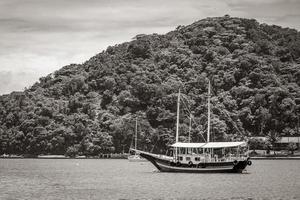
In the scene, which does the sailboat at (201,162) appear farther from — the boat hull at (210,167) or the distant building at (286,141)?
the distant building at (286,141)

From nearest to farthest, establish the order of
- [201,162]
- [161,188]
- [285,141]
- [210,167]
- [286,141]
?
[161,188] < [210,167] < [201,162] < [286,141] < [285,141]

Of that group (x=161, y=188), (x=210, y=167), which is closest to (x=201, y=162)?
(x=210, y=167)

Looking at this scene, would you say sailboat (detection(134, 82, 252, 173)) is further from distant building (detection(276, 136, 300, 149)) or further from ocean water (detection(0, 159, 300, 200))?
distant building (detection(276, 136, 300, 149))

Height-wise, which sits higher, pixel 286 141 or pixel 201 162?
pixel 286 141

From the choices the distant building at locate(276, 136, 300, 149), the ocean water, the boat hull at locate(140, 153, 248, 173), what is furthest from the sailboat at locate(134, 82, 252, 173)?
the distant building at locate(276, 136, 300, 149)

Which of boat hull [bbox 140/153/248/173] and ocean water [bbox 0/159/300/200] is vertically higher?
boat hull [bbox 140/153/248/173]

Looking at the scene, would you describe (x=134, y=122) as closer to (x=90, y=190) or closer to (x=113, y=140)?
(x=113, y=140)

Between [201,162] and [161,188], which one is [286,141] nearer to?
[201,162]

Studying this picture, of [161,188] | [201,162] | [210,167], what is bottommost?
[161,188]

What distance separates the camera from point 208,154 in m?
105

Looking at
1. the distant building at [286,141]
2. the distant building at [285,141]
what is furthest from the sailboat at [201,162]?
the distant building at [286,141]

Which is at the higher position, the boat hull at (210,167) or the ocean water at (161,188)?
the boat hull at (210,167)

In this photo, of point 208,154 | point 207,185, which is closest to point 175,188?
point 207,185

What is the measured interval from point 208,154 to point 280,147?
9231 centimetres
